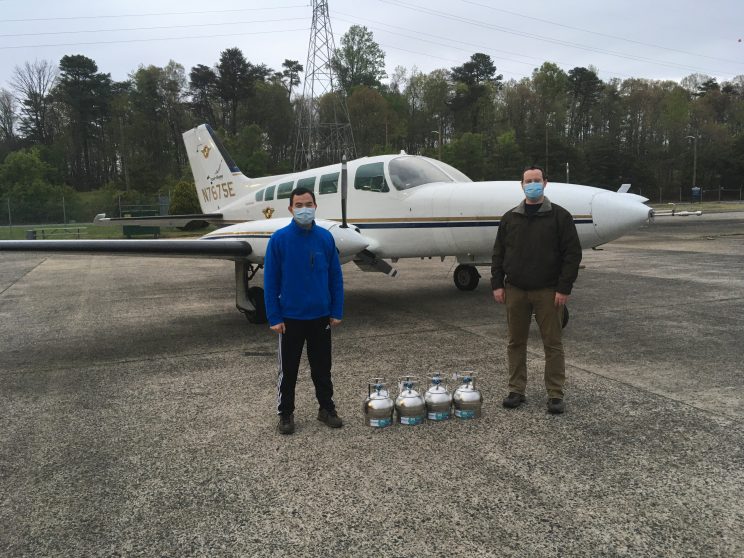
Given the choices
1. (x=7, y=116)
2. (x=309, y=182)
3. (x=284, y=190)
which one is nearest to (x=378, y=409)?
(x=309, y=182)

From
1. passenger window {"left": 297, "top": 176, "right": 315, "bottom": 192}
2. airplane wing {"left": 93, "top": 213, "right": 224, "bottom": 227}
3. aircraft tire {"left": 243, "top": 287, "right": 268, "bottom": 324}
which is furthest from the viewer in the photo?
airplane wing {"left": 93, "top": 213, "right": 224, "bottom": 227}

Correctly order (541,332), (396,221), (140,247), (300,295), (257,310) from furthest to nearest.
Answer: (396,221) < (257,310) < (140,247) < (541,332) < (300,295)

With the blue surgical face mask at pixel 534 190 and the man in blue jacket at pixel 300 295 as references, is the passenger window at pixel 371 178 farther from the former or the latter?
the man in blue jacket at pixel 300 295

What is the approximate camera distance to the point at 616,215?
23.0 ft

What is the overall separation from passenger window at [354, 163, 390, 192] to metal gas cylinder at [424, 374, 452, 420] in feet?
17.0

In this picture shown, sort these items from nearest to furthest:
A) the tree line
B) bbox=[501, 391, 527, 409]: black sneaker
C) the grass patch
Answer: bbox=[501, 391, 527, 409]: black sneaker → the grass patch → the tree line

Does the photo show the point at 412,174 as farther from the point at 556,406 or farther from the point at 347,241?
the point at 556,406

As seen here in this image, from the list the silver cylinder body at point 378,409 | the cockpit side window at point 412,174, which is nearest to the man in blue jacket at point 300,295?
the silver cylinder body at point 378,409

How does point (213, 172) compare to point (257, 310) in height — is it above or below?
above

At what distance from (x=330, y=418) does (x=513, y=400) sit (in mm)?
1601

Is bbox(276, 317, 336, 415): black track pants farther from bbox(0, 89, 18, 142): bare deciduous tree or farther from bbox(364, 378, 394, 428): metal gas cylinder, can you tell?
bbox(0, 89, 18, 142): bare deciduous tree

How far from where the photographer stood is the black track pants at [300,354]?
415 cm

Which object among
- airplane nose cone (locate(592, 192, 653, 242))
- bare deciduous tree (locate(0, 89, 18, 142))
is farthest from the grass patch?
bare deciduous tree (locate(0, 89, 18, 142))

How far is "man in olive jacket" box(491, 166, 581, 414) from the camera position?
4.32 meters
